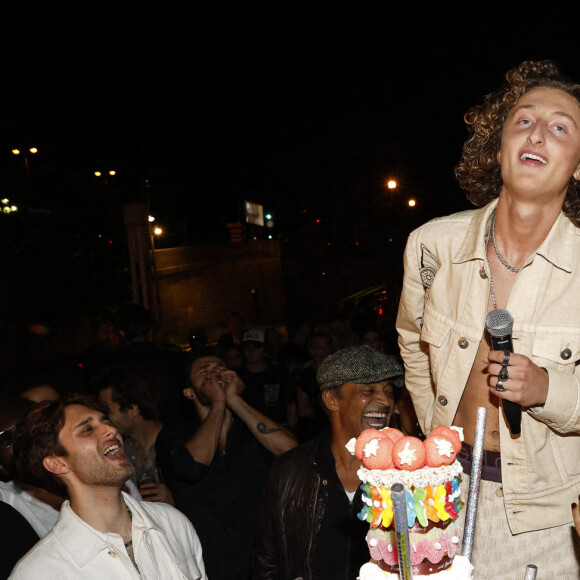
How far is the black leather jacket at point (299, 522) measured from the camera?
3.20m

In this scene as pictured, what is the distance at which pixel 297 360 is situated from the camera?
9258 mm

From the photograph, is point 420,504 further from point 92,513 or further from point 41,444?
point 41,444

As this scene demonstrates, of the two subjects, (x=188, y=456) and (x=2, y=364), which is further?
(x=2, y=364)

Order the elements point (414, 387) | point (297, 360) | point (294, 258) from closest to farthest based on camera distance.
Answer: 1. point (414, 387)
2. point (297, 360)
3. point (294, 258)

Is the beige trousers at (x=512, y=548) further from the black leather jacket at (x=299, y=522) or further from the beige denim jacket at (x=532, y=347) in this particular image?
the black leather jacket at (x=299, y=522)

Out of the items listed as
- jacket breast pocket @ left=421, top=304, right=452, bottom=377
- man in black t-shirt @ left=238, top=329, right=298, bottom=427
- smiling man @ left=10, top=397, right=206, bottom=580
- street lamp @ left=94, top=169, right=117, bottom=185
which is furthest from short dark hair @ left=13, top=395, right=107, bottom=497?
street lamp @ left=94, top=169, right=117, bottom=185

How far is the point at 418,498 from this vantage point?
1.43 metres

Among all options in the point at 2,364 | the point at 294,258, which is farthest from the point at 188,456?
the point at 294,258

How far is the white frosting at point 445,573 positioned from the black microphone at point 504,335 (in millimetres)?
485

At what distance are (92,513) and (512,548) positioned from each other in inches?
70.7

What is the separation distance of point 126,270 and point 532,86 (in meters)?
20.1

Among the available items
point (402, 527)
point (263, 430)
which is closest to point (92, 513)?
point (263, 430)

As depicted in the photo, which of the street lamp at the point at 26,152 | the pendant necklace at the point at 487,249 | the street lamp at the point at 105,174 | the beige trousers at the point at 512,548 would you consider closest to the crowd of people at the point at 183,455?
the beige trousers at the point at 512,548

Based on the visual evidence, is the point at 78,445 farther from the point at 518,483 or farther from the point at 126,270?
the point at 126,270
